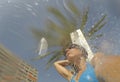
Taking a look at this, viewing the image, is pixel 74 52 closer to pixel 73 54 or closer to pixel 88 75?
pixel 73 54

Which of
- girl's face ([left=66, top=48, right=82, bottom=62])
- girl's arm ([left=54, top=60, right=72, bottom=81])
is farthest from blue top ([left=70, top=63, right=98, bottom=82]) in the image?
girl's arm ([left=54, top=60, right=72, bottom=81])

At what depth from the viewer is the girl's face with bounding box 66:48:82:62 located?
3113 mm

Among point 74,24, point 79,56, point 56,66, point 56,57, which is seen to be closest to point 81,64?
point 79,56

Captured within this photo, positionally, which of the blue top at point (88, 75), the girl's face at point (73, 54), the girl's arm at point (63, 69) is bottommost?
the blue top at point (88, 75)

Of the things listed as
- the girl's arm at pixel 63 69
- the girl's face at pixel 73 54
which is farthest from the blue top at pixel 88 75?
the girl's arm at pixel 63 69

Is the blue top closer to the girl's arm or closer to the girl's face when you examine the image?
the girl's face

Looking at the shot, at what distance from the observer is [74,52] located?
10.4ft

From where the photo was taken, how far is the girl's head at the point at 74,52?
313cm

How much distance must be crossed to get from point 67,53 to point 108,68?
2.23 m

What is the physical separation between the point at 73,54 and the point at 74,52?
0.05 meters

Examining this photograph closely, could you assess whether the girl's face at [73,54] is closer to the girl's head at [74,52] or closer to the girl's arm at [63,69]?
the girl's head at [74,52]

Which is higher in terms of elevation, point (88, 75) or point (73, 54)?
point (73, 54)

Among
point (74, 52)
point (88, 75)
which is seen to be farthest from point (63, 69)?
point (88, 75)

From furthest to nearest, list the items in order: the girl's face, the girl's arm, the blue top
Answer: the girl's arm
the girl's face
the blue top
